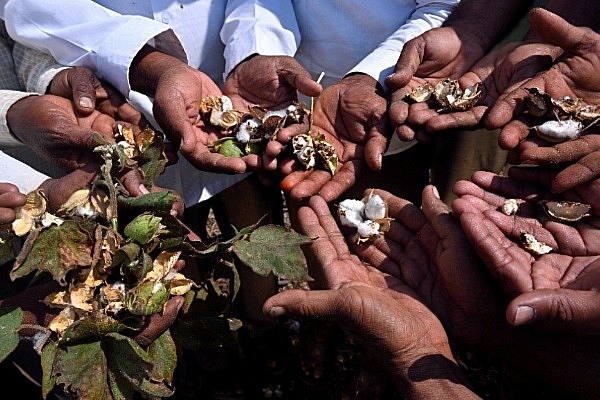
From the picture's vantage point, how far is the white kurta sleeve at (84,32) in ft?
5.47

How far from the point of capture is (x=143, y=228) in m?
1.13

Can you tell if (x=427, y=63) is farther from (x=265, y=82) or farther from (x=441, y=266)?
(x=441, y=266)

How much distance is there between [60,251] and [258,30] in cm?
99

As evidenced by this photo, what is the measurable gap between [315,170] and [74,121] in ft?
2.15

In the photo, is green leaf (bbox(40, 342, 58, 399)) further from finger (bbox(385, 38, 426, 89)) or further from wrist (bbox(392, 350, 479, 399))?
finger (bbox(385, 38, 426, 89))

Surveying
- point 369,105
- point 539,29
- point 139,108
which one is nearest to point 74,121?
point 139,108

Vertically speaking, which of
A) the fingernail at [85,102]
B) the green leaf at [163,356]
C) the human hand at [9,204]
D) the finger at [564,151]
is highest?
the finger at [564,151]

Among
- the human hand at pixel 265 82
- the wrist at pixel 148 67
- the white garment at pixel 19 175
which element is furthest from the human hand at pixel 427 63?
the white garment at pixel 19 175

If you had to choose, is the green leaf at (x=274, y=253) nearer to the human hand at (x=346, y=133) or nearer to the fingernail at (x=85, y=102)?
the human hand at (x=346, y=133)

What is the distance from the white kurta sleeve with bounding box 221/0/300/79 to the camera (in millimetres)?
1790

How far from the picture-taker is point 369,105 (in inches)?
66.0

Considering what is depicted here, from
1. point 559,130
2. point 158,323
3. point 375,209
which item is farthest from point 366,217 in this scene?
point 158,323

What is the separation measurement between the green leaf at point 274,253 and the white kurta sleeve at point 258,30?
760mm

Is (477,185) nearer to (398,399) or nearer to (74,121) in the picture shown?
(398,399)
